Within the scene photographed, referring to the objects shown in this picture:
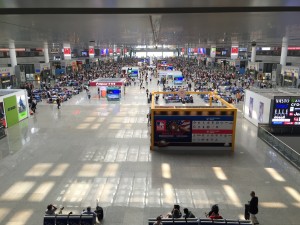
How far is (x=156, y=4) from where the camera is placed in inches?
201

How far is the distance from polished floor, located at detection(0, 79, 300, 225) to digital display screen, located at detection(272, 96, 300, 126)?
1813 millimetres

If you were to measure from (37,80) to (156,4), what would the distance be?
43536 mm

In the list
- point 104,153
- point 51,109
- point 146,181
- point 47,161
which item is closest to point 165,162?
point 146,181

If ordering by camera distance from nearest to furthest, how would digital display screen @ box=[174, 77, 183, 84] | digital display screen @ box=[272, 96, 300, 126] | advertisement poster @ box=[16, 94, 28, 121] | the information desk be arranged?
1. the information desk
2. digital display screen @ box=[272, 96, 300, 126]
3. advertisement poster @ box=[16, 94, 28, 121]
4. digital display screen @ box=[174, 77, 183, 84]

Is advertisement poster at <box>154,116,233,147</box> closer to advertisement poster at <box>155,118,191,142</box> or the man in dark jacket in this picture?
advertisement poster at <box>155,118,191,142</box>

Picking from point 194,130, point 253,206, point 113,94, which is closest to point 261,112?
point 194,130

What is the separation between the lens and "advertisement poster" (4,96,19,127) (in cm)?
1766

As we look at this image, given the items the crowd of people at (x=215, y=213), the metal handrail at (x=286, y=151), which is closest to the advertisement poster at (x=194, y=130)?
the metal handrail at (x=286, y=151)

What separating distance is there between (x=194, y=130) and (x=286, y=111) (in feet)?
20.4

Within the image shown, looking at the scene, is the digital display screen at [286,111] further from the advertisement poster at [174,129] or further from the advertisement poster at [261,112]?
the advertisement poster at [174,129]

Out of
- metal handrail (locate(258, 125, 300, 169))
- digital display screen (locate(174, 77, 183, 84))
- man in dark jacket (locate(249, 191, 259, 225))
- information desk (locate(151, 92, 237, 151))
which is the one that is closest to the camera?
man in dark jacket (locate(249, 191, 259, 225))

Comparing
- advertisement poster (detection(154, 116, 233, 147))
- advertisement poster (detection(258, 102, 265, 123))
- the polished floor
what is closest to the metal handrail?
the polished floor

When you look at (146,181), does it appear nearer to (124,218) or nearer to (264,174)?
(124,218)

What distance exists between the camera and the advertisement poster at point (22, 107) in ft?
62.7
